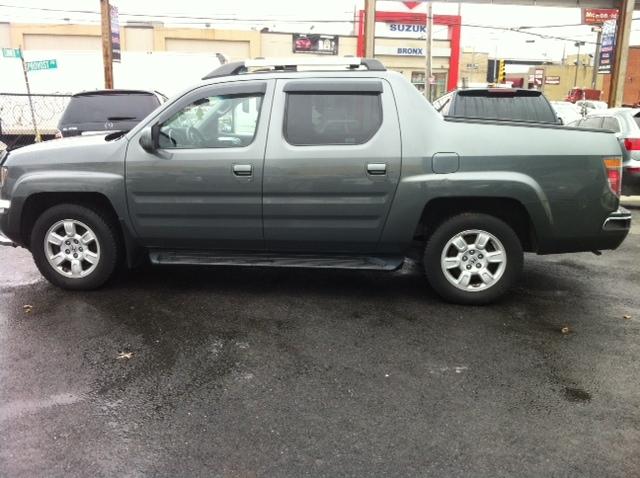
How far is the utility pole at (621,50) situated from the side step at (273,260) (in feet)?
58.4

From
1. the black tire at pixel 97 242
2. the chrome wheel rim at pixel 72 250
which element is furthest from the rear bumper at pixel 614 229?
the chrome wheel rim at pixel 72 250

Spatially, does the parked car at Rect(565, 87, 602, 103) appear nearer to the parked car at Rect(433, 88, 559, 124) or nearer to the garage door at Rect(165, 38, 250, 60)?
the garage door at Rect(165, 38, 250, 60)

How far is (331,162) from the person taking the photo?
4.60m

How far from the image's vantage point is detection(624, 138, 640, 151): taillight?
9688 mm

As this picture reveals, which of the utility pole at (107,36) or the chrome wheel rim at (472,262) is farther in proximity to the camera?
the utility pole at (107,36)

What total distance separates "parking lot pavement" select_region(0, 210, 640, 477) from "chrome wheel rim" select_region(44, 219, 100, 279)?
0.24 metres

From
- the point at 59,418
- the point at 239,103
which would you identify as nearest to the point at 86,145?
the point at 239,103

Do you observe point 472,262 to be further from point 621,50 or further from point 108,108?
point 621,50

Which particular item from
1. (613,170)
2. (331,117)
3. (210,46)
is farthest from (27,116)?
(210,46)

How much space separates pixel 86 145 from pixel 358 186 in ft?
7.62

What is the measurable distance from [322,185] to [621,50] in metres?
18.8

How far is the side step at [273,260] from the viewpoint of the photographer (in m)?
4.84

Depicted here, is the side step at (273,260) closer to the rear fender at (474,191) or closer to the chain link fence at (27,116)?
the rear fender at (474,191)

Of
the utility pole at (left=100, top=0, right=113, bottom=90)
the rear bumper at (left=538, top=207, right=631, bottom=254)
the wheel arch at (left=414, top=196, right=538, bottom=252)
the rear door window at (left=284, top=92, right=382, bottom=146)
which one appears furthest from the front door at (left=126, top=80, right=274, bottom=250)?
the utility pole at (left=100, top=0, right=113, bottom=90)
